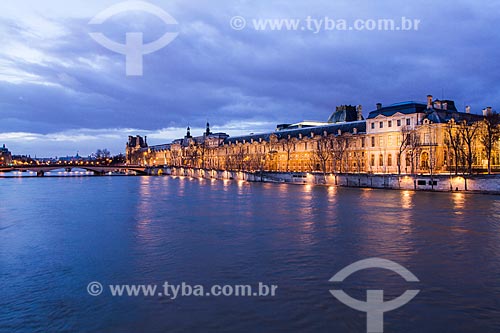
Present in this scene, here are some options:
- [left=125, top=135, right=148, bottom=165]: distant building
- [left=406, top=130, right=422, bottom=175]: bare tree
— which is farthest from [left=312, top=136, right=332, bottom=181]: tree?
[left=125, top=135, right=148, bottom=165]: distant building

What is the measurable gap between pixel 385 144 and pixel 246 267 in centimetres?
5755

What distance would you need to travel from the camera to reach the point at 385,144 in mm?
64750

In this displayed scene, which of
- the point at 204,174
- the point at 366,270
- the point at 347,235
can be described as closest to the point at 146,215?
the point at 347,235

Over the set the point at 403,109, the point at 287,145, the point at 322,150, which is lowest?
the point at 322,150

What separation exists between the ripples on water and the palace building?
29954 mm

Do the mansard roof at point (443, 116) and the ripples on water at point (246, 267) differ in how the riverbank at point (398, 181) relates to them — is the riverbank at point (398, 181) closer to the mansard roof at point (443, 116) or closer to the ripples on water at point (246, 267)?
the mansard roof at point (443, 116)

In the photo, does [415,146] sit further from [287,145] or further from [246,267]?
→ [246,267]

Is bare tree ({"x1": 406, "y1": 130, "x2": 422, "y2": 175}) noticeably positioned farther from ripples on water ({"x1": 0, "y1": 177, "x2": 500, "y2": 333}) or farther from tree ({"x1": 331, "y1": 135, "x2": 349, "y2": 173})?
ripples on water ({"x1": 0, "y1": 177, "x2": 500, "y2": 333})

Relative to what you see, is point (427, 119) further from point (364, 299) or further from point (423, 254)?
point (364, 299)

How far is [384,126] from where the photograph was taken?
64938 millimetres

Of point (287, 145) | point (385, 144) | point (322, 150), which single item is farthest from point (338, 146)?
point (287, 145)

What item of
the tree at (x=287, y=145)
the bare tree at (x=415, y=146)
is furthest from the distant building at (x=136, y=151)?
the bare tree at (x=415, y=146)

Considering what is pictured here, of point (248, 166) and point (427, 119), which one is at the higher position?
point (427, 119)

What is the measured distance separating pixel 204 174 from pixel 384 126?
139 ft
